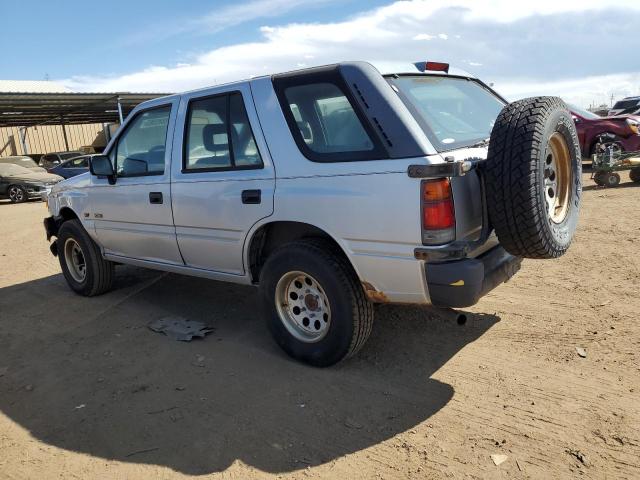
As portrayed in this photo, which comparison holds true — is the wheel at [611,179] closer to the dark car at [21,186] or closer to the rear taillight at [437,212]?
the rear taillight at [437,212]

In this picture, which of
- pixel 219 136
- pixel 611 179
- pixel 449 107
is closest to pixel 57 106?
pixel 611 179

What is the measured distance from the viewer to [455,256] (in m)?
2.95

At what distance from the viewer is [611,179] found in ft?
33.2

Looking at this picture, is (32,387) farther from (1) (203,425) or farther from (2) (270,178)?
(2) (270,178)

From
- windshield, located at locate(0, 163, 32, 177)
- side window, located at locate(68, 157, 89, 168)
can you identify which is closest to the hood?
windshield, located at locate(0, 163, 32, 177)

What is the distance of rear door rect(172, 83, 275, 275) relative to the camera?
368 centimetres

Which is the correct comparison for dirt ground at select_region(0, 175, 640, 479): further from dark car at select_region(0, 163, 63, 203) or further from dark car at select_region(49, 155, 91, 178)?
dark car at select_region(49, 155, 91, 178)

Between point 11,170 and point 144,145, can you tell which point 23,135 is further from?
point 144,145

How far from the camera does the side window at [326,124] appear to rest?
316cm

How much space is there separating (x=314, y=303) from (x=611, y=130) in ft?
36.5

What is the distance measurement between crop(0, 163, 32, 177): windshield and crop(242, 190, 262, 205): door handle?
1670 centimetres

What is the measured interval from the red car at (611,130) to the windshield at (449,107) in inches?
353

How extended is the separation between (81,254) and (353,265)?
3.83 metres

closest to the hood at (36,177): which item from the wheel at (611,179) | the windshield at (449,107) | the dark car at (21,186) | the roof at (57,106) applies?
the dark car at (21,186)
